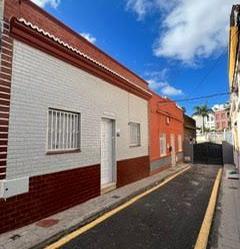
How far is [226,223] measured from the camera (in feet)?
18.6

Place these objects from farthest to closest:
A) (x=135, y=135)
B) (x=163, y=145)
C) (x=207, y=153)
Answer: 1. (x=207, y=153)
2. (x=163, y=145)
3. (x=135, y=135)

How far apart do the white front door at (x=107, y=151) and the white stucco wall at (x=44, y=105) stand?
59 cm

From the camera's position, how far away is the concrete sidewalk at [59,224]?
14.0 ft

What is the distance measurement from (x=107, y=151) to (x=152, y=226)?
13.5ft

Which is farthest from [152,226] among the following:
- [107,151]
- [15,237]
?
[107,151]

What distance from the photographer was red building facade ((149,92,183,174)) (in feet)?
45.9

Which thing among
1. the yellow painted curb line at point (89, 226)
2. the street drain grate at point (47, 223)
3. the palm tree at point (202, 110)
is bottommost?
the yellow painted curb line at point (89, 226)

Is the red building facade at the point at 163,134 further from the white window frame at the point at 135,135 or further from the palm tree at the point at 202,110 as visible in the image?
the palm tree at the point at 202,110

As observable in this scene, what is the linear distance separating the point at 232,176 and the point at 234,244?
9.25 metres

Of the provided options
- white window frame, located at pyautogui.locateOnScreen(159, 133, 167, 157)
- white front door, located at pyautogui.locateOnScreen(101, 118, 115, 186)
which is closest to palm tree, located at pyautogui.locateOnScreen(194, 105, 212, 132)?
white window frame, located at pyautogui.locateOnScreen(159, 133, 167, 157)

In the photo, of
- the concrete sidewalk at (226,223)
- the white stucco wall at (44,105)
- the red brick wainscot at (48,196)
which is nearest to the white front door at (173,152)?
the concrete sidewalk at (226,223)

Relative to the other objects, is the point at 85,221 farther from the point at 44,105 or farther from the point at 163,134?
the point at 163,134

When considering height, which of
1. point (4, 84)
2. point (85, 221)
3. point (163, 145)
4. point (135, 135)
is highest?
point (4, 84)

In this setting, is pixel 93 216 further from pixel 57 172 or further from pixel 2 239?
pixel 2 239
